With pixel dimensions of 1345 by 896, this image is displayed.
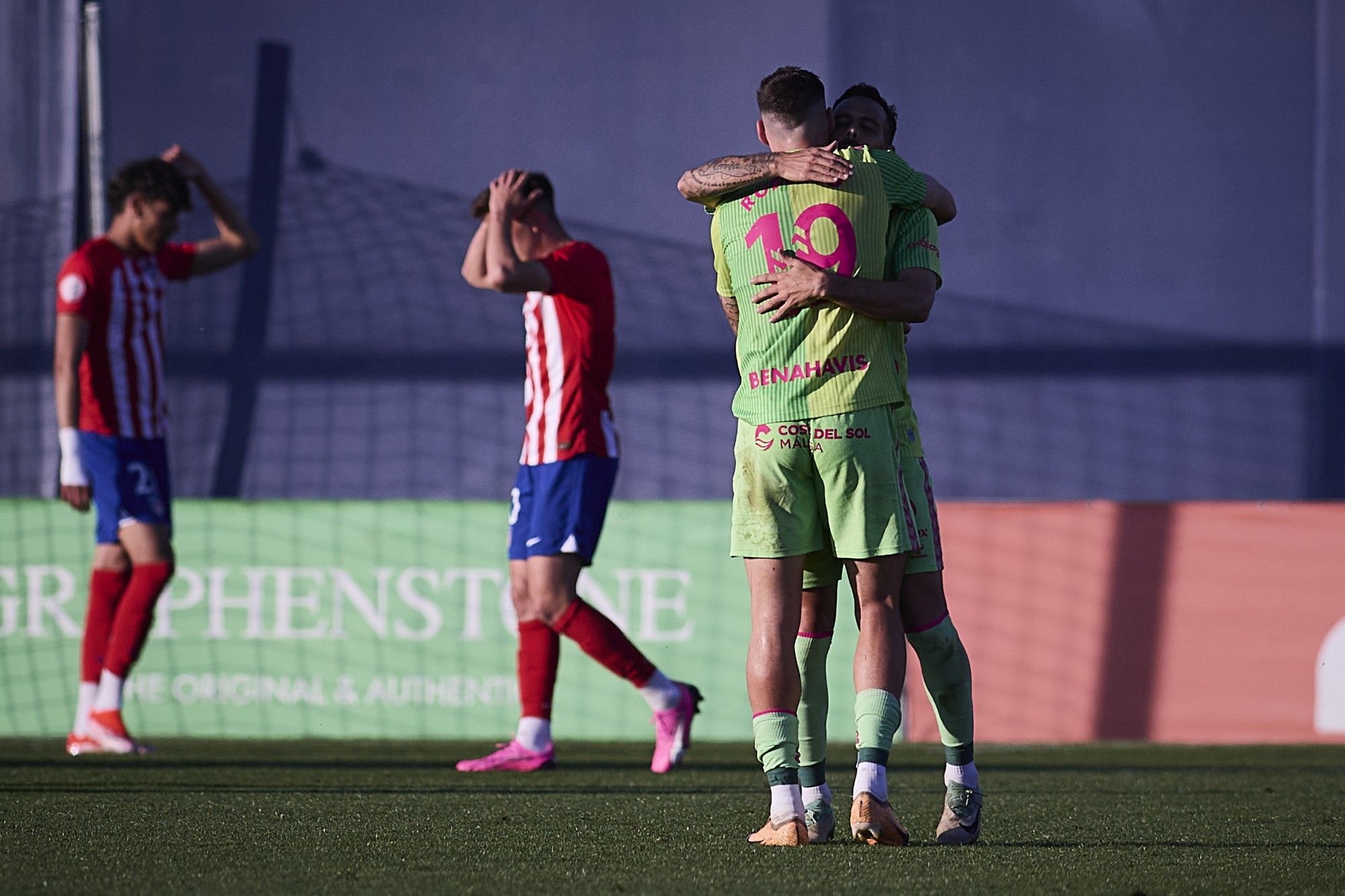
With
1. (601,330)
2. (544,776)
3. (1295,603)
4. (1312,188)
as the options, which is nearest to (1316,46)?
(1312,188)

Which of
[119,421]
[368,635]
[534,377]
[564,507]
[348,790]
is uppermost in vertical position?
[534,377]

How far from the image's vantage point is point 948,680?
313 centimetres

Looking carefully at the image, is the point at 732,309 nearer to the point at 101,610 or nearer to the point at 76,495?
the point at 76,495

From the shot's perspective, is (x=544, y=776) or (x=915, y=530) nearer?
(x=915, y=530)

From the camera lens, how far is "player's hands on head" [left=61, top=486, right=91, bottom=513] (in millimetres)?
5328

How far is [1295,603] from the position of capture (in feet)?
20.2

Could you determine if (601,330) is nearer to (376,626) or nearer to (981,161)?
(376,626)

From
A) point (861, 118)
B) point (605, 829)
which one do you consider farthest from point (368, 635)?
point (861, 118)

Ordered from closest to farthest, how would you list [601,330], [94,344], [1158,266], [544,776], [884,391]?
[884,391] → [544,776] → [601,330] → [94,344] → [1158,266]

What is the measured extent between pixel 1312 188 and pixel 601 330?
4708mm

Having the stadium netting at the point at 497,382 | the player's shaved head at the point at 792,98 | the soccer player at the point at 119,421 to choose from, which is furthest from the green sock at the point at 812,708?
the stadium netting at the point at 497,382

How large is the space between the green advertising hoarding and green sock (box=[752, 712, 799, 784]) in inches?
133

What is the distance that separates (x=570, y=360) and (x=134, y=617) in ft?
5.47

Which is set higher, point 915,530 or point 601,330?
point 601,330
